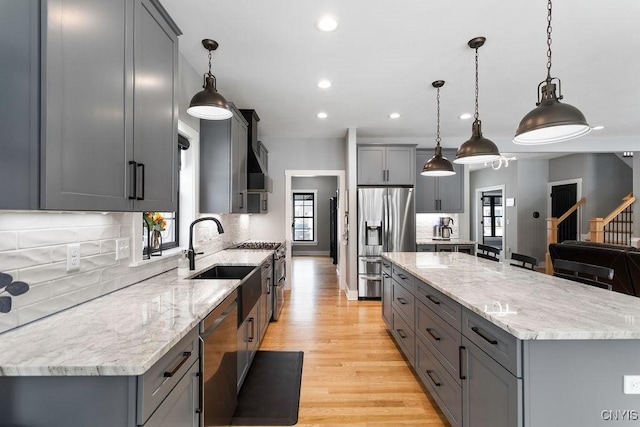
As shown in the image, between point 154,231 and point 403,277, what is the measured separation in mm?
2153

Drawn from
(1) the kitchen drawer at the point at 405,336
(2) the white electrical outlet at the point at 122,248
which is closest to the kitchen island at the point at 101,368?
(2) the white electrical outlet at the point at 122,248

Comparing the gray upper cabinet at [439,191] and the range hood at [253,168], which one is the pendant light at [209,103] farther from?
the gray upper cabinet at [439,191]

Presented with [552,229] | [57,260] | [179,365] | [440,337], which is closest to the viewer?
[179,365]

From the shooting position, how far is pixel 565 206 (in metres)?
7.50

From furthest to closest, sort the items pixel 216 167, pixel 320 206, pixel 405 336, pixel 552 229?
pixel 320 206
pixel 552 229
pixel 216 167
pixel 405 336

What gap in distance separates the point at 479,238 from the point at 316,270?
547cm

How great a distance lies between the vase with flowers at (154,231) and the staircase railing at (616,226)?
24.2ft

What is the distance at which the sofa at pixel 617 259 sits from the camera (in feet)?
10.6

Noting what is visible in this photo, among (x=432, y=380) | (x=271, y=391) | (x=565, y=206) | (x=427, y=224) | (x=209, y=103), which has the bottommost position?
(x=271, y=391)

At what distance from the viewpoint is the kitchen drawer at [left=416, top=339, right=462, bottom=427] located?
1760mm

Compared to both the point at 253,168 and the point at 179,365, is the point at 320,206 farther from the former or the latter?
the point at 179,365

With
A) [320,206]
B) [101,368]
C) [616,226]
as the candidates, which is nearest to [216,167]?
[101,368]

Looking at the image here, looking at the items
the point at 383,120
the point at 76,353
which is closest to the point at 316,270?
the point at 383,120

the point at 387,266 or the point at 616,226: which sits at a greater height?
the point at 616,226
